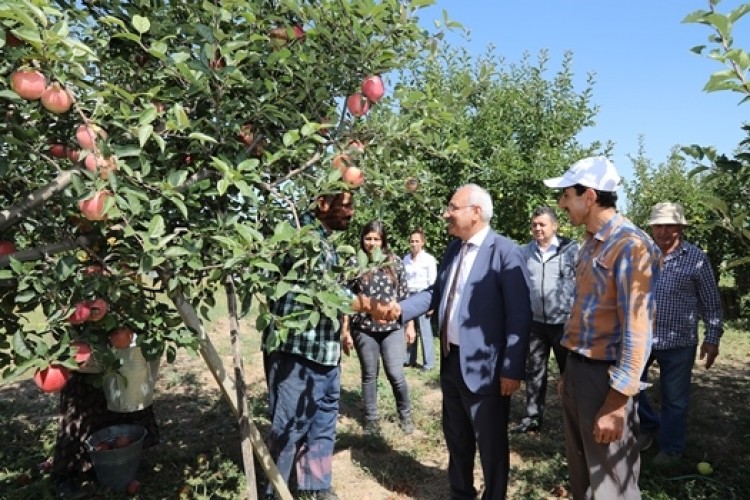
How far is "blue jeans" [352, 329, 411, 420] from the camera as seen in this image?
448 centimetres

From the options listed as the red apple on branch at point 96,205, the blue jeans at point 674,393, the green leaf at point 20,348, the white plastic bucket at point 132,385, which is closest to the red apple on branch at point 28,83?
the red apple on branch at point 96,205

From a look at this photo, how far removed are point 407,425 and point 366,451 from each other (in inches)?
20.8

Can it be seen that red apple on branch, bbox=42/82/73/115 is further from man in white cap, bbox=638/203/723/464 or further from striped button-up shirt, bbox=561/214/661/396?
man in white cap, bbox=638/203/723/464

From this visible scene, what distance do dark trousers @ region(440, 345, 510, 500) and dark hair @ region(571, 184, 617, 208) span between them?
1098 mm

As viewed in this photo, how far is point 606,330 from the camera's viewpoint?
7.54ft

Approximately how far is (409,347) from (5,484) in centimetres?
474

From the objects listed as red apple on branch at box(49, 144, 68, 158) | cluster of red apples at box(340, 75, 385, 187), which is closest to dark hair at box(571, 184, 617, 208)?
cluster of red apples at box(340, 75, 385, 187)

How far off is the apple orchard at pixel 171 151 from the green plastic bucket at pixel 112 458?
185cm

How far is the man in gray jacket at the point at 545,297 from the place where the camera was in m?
4.30

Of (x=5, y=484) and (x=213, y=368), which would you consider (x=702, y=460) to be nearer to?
(x=213, y=368)

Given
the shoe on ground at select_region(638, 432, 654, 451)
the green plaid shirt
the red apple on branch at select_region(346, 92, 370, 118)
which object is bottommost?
the shoe on ground at select_region(638, 432, 654, 451)

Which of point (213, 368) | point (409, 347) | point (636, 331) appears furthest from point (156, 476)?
point (409, 347)

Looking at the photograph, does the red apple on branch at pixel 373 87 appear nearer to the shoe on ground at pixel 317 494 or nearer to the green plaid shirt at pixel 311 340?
the green plaid shirt at pixel 311 340

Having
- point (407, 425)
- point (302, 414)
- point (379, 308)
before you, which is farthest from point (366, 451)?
point (379, 308)
